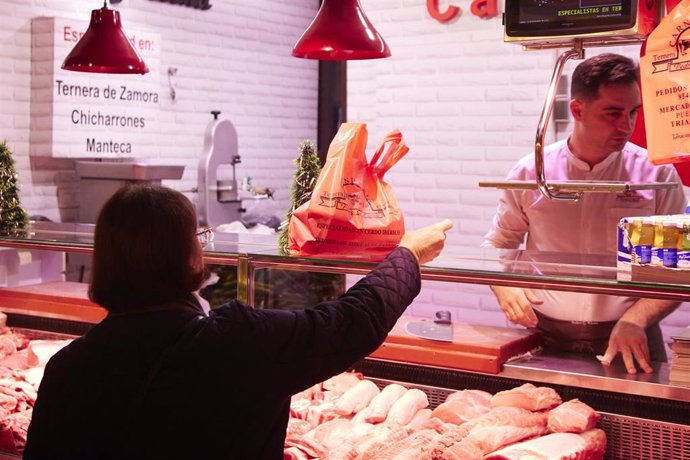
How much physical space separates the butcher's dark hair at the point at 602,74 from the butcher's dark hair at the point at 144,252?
2292 millimetres

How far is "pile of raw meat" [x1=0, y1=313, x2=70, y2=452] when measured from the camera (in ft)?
9.58

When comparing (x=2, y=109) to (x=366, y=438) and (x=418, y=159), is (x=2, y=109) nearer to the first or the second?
(x=418, y=159)

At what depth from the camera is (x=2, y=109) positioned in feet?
21.2

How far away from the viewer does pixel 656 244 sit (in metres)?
2.17

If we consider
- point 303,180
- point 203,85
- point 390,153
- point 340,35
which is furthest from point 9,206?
point 203,85

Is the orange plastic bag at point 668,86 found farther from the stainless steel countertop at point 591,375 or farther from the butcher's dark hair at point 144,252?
the butcher's dark hair at point 144,252

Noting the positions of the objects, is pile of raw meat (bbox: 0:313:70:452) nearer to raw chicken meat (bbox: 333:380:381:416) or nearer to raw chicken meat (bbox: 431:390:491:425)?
raw chicken meat (bbox: 333:380:381:416)

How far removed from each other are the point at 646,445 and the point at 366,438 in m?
0.82

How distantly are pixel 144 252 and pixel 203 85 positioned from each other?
6834 mm

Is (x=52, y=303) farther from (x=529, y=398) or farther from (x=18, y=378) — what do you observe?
(x=529, y=398)

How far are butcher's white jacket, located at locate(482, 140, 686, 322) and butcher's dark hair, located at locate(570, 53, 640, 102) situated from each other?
1.11 feet

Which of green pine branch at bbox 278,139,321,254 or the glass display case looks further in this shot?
green pine branch at bbox 278,139,321,254

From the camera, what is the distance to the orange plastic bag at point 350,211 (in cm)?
252

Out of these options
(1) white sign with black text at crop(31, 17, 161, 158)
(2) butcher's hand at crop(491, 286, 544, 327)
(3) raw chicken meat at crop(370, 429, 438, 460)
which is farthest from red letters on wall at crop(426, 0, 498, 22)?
(3) raw chicken meat at crop(370, 429, 438, 460)
